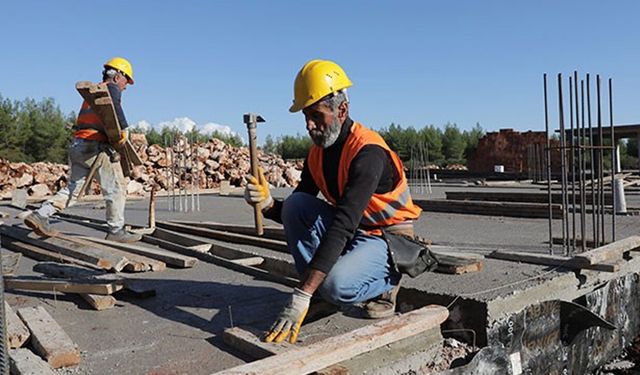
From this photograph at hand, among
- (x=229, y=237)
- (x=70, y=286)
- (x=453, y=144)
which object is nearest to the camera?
(x=70, y=286)

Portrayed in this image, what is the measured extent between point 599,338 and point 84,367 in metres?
3.85

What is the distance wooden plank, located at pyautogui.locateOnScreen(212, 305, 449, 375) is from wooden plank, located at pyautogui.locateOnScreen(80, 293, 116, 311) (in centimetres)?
174

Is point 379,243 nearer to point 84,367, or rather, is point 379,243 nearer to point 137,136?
point 84,367

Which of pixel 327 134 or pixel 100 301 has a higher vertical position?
pixel 327 134

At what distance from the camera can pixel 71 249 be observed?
17.3 feet

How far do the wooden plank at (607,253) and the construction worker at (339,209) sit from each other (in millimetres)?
1649

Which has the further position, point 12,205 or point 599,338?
point 12,205

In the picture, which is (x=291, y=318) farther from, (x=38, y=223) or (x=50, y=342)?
(x=38, y=223)

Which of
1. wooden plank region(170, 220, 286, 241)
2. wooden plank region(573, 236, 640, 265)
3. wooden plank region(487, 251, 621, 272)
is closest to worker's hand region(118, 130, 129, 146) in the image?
A: wooden plank region(170, 220, 286, 241)

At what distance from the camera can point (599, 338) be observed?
4.36m

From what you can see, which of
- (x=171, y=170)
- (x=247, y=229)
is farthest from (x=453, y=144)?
(x=247, y=229)

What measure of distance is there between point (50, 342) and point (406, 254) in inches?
77.5

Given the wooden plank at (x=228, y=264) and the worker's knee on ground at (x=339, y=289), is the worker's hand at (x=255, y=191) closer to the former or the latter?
the worker's knee on ground at (x=339, y=289)

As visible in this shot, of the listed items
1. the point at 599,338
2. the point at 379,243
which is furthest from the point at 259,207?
the point at 599,338
